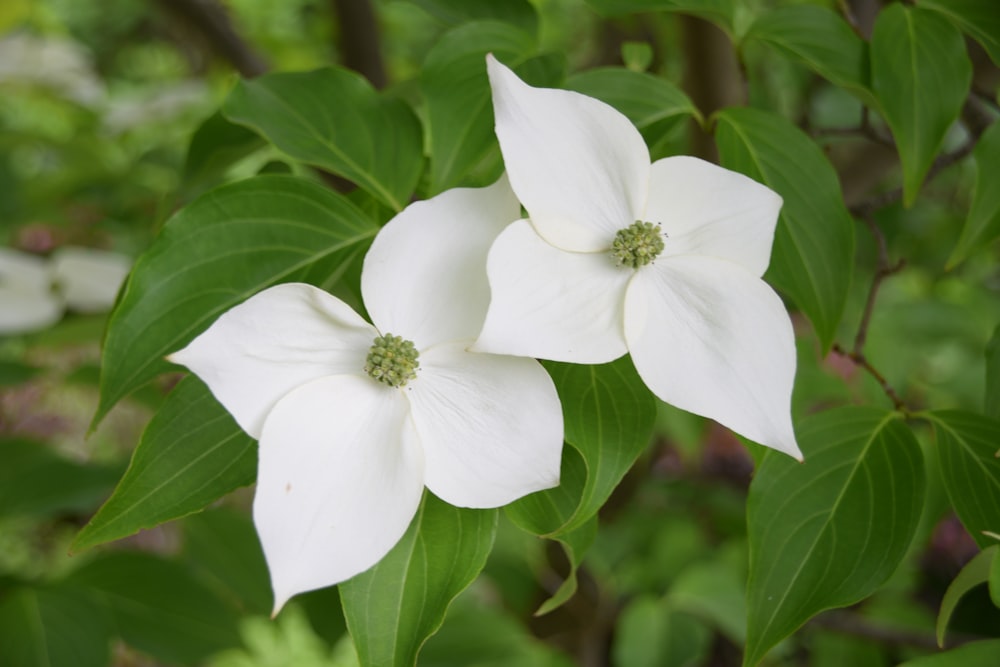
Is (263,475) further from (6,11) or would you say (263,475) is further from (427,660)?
(6,11)

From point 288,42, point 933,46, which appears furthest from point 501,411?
point 288,42

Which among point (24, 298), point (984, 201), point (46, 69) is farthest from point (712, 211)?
point (46, 69)

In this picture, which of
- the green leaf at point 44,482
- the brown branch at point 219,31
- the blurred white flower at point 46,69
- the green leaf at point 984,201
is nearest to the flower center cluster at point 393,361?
the green leaf at point 984,201

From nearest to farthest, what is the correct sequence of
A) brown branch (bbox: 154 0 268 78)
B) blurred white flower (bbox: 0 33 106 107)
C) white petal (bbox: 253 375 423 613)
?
white petal (bbox: 253 375 423 613), brown branch (bbox: 154 0 268 78), blurred white flower (bbox: 0 33 106 107)

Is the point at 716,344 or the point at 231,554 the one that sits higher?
the point at 716,344

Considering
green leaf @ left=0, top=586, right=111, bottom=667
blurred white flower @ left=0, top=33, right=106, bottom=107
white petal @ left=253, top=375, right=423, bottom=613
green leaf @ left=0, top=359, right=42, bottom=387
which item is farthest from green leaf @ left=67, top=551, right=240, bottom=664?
blurred white flower @ left=0, top=33, right=106, bottom=107

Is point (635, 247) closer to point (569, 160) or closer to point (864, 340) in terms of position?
point (569, 160)

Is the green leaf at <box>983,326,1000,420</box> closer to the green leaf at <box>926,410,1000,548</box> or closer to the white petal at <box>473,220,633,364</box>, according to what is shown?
the green leaf at <box>926,410,1000,548</box>

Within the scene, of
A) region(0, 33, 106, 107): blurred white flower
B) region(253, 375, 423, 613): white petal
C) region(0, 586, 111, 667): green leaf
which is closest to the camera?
region(253, 375, 423, 613): white petal
